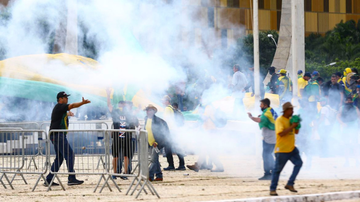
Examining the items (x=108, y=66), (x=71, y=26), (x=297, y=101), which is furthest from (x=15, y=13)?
(x=297, y=101)

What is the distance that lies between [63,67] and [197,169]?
346 inches

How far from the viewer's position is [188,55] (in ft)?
61.8

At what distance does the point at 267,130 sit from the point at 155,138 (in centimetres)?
223

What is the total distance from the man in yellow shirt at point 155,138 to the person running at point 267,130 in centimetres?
203

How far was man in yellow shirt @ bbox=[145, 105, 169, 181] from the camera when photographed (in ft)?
38.3

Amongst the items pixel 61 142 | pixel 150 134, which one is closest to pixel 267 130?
pixel 150 134

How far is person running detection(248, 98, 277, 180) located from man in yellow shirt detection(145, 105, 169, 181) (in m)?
2.03

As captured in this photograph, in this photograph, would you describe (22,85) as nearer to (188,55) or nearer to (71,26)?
(71,26)

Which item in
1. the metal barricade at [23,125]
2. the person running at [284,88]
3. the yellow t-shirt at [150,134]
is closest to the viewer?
the yellow t-shirt at [150,134]

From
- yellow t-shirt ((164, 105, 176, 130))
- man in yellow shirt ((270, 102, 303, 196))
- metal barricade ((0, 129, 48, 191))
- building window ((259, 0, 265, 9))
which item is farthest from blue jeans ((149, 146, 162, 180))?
building window ((259, 0, 265, 9))

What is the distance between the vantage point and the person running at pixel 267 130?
36.0 ft

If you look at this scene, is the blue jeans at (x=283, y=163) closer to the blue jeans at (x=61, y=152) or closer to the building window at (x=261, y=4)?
the blue jeans at (x=61, y=152)

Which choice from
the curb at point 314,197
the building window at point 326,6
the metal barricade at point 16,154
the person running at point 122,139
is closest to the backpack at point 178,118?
the person running at point 122,139

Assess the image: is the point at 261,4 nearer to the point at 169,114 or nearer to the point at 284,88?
the point at 284,88
